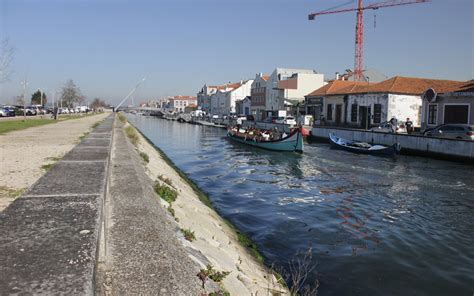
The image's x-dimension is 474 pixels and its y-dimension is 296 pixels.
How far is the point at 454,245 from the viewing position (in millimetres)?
11133

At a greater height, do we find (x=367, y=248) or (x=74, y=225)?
(x=74, y=225)

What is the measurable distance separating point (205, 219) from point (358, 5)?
3957 inches

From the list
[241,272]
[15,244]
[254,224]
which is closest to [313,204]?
[254,224]

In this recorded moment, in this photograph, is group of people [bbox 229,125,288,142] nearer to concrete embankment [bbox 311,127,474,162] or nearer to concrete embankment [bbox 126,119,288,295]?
concrete embankment [bbox 311,127,474,162]

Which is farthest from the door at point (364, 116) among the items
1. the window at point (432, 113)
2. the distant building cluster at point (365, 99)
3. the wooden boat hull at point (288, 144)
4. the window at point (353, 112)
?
the wooden boat hull at point (288, 144)

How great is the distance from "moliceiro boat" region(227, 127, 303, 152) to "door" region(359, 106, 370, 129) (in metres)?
12.6

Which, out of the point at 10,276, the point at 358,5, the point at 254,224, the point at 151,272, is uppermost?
the point at 358,5

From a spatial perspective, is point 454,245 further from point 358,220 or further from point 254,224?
point 254,224

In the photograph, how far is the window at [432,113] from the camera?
125 ft

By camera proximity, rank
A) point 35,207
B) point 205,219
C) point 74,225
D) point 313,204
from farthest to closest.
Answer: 1. point 313,204
2. point 205,219
3. point 35,207
4. point 74,225

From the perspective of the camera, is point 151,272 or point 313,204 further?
point 313,204

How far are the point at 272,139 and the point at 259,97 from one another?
54319 mm

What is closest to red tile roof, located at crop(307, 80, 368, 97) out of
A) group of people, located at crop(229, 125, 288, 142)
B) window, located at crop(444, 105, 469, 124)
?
group of people, located at crop(229, 125, 288, 142)

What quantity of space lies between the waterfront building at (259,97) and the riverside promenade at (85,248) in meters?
80.7
